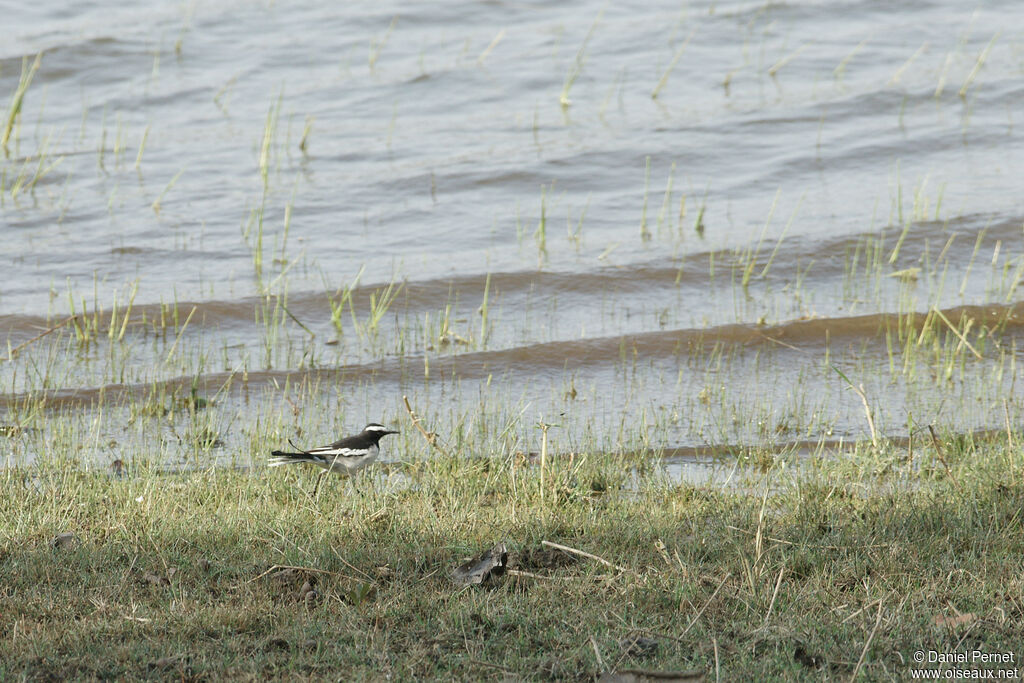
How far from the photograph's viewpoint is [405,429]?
6.97 meters

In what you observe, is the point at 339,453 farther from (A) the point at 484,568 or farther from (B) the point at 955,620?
(B) the point at 955,620

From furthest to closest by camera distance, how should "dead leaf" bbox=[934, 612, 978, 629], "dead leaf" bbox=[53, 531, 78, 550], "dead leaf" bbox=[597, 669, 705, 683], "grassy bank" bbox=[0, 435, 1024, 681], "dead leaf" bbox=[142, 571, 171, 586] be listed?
1. "dead leaf" bbox=[53, 531, 78, 550]
2. "dead leaf" bbox=[142, 571, 171, 586]
3. "dead leaf" bbox=[934, 612, 978, 629]
4. "grassy bank" bbox=[0, 435, 1024, 681]
5. "dead leaf" bbox=[597, 669, 705, 683]

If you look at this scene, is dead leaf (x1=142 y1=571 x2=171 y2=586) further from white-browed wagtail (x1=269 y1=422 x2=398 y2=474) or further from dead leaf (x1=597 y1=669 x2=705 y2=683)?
dead leaf (x1=597 y1=669 x2=705 y2=683)

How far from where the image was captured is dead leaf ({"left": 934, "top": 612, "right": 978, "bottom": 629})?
387 cm

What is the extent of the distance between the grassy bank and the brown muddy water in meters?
0.88

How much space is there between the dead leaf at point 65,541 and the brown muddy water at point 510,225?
1550 mm

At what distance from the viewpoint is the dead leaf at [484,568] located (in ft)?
14.3

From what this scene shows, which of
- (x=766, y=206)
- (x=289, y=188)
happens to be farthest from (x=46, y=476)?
(x=766, y=206)

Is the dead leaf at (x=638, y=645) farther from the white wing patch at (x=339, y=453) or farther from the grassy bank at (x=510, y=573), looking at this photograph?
the white wing patch at (x=339, y=453)

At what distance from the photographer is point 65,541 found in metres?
4.68

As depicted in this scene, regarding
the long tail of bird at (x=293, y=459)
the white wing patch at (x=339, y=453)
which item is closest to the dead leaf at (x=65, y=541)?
the long tail of bird at (x=293, y=459)

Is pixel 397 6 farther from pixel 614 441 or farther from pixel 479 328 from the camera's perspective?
pixel 614 441

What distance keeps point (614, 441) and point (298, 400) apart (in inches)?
85.5

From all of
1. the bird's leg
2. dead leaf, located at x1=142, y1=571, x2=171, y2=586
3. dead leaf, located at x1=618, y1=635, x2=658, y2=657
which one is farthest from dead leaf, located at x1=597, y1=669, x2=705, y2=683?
the bird's leg
